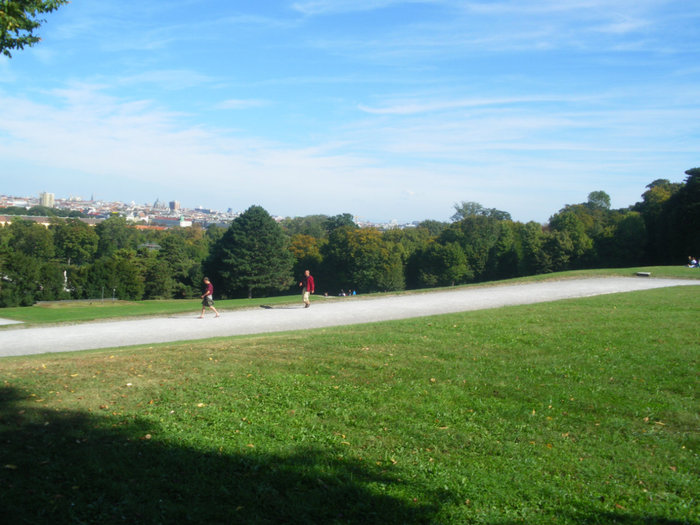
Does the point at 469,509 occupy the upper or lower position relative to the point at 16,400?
lower

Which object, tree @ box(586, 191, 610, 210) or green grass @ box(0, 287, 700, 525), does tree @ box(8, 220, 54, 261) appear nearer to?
green grass @ box(0, 287, 700, 525)

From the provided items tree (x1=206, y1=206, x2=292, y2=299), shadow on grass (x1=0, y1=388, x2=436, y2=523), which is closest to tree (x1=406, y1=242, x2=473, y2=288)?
tree (x1=206, y1=206, x2=292, y2=299)

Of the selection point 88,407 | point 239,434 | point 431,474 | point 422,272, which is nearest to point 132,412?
point 88,407

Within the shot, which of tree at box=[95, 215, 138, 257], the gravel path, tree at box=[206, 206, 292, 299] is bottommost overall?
the gravel path

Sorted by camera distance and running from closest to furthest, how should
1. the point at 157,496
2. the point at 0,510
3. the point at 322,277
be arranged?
the point at 0,510, the point at 157,496, the point at 322,277

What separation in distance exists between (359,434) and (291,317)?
40.1ft

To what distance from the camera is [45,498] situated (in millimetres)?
4922

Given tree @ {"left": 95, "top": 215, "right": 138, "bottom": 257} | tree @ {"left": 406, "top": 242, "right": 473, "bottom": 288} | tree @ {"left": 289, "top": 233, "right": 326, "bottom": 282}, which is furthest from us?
tree @ {"left": 95, "top": 215, "right": 138, "bottom": 257}

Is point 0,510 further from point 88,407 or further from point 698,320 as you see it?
point 698,320

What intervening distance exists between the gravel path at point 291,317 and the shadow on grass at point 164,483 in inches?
357

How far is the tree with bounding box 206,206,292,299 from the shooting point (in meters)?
60.0

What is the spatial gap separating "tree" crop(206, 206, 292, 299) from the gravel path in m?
36.5

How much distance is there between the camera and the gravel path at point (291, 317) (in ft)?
50.0

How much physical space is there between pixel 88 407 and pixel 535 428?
20.1 feet
